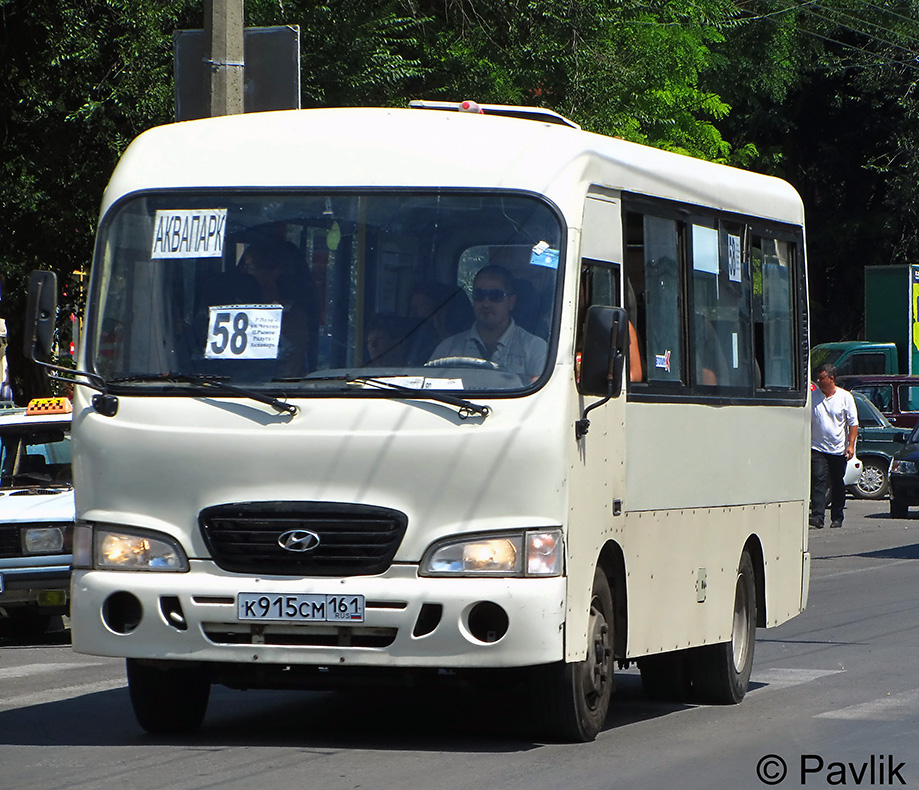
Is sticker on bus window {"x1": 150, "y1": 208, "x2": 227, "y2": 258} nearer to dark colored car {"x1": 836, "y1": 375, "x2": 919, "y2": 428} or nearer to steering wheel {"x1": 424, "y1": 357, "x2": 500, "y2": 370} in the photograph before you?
steering wheel {"x1": 424, "y1": 357, "x2": 500, "y2": 370}

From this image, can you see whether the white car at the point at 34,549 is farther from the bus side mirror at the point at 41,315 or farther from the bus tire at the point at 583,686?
the bus tire at the point at 583,686

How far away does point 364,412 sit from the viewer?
24.6 ft

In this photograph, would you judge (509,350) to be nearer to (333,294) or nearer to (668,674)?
(333,294)

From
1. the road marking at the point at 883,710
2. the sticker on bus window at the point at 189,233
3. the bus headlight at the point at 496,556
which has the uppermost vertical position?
the sticker on bus window at the point at 189,233

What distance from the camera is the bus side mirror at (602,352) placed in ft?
24.5

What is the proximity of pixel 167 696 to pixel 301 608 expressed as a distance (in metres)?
1.17

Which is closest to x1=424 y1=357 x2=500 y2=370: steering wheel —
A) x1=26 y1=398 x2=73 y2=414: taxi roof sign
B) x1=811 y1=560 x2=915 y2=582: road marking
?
x1=26 y1=398 x2=73 y2=414: taxi roof sign

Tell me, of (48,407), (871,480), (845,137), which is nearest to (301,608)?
(48,407)

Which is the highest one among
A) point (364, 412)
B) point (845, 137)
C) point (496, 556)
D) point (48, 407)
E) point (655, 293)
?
point (845, 137)

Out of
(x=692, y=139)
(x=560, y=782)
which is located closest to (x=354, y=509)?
(x=560, y=782)

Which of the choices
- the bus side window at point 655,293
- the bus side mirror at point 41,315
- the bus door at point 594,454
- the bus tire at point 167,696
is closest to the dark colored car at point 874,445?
the bus side window at point 655,293

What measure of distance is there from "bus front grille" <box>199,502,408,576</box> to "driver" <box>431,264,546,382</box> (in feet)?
2.34

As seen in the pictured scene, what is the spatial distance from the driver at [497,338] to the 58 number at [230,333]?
0.79m

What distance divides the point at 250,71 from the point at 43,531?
160 inches
